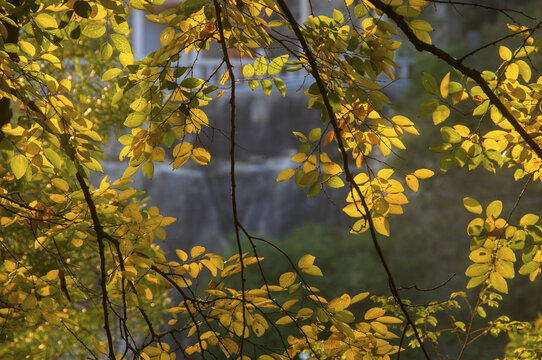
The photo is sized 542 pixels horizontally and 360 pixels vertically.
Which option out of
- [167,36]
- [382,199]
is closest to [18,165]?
[167,36]

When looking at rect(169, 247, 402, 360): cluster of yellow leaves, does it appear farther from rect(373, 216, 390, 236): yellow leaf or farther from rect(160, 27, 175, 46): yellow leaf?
rect(160, 27, 175, 46): yellow leaf

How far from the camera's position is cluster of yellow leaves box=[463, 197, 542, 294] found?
1.27m

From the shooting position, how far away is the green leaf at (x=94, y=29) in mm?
1207

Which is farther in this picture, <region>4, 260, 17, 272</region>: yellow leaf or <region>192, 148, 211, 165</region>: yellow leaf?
<region>4, 260, 17, 272</region>: yellow leaf

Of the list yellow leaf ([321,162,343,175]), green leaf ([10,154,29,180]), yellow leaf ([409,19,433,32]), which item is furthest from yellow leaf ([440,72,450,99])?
green leaf ([10,154,29,180])

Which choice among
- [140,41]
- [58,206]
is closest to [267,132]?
[140,41]

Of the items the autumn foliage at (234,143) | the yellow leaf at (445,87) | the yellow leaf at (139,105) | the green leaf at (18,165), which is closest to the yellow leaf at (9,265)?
the autumn foliage at (234,143)

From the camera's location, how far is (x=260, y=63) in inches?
58.9

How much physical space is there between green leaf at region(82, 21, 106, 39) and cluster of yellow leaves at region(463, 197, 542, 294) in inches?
32.0

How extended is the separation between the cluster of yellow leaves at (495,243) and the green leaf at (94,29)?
2.66 ft

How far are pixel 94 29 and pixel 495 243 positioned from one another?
93cm

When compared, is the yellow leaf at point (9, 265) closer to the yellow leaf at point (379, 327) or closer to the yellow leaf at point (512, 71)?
the yellow leaf at point (379, 327)

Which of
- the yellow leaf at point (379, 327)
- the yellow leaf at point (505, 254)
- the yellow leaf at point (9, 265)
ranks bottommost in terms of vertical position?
the yellow leaf at point (379, 327)

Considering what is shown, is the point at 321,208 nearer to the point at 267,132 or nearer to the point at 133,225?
the point at 267,132
